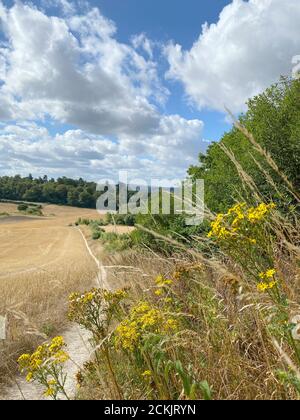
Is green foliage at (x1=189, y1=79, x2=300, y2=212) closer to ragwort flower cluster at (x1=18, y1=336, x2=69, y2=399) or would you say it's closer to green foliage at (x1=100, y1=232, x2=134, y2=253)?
green foliage at (x1=100, y1=232, x2=134, y2=253)

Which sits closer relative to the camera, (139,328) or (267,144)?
(139,328)

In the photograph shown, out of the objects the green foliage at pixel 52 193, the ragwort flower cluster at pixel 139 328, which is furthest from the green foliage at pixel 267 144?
the green foliage at pixel 52 193

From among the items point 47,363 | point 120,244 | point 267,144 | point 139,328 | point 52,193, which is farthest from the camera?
point 52,193

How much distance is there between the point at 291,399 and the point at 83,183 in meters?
151

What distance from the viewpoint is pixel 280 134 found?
50.9ft

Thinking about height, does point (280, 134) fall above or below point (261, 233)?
above

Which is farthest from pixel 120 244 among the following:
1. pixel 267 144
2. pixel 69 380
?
pixel 69 380

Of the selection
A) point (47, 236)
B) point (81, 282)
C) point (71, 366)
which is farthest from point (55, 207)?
point (71, 366)

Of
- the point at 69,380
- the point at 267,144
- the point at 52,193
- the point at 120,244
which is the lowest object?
the point at 120,244

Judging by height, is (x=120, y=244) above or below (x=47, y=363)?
below

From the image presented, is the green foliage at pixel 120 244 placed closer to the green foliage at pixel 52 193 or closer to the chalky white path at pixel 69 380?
the chalky white path at pixel 69 380

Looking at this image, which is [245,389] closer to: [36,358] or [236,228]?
[236,228]

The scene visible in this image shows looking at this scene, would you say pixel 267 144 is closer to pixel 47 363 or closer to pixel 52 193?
pixel 47 363
